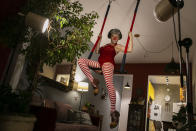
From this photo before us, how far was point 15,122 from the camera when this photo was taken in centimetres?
168

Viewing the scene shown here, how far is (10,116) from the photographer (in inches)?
65.3

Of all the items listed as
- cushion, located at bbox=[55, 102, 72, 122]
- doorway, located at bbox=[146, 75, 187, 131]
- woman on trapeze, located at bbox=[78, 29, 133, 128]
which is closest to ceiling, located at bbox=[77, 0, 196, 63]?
woman on trapeze, located at bbox=[78, 29, 133, 128]

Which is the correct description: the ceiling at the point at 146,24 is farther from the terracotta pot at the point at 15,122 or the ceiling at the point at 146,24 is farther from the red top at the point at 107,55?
the terracotta pot at the point at 15,122

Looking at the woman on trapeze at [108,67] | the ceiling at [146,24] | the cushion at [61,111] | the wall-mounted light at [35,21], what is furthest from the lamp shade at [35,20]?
the ceiling at [146,24]

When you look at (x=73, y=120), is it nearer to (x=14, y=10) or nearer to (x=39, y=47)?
(x=39, y=47)

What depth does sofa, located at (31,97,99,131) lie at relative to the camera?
212cm

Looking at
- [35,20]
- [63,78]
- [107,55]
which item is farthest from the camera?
[63,78]

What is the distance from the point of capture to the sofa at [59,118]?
2.12m

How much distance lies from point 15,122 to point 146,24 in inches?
163

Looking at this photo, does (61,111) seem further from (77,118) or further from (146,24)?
(146,24)

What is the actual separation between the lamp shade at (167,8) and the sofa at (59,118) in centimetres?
185

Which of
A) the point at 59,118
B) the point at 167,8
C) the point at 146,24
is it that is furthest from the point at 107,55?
the point at 146,24

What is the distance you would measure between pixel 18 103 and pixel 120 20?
3.67m

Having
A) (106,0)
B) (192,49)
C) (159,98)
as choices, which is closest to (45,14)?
(106,0)
